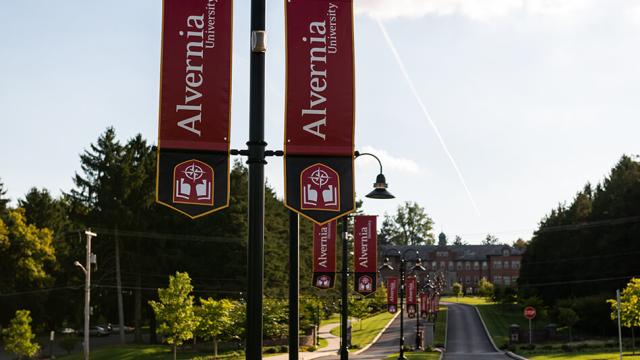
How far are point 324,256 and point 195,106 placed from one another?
65.2ft

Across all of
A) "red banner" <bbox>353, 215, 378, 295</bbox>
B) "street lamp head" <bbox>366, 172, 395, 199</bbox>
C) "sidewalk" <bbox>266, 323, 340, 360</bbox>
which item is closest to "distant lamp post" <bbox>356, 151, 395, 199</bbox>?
"street lamp head" <bbox>366, 172, 395, 199</bbox>

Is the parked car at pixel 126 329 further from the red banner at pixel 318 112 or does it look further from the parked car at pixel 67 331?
the red banner at pixel 318 112

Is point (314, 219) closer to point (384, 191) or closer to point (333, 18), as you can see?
point (333, 18)

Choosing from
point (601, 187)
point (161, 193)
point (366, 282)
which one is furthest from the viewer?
point (601, 187)

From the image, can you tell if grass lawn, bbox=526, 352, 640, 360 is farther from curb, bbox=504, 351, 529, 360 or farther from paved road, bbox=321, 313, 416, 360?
paved road, bbox=321, 313, 416, 360

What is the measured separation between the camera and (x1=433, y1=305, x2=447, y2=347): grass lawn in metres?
66.8

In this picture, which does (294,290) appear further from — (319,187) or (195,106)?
(195,106)

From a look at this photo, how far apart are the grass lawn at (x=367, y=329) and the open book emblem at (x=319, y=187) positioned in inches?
2278

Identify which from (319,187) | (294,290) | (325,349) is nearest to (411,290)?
(325,349)

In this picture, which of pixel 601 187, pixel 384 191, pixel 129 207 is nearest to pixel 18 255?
pixel 129 207

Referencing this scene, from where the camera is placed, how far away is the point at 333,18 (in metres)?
7.97

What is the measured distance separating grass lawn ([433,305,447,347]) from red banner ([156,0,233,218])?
59.5 m

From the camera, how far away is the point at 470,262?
176m

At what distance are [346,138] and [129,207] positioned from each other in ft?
216
